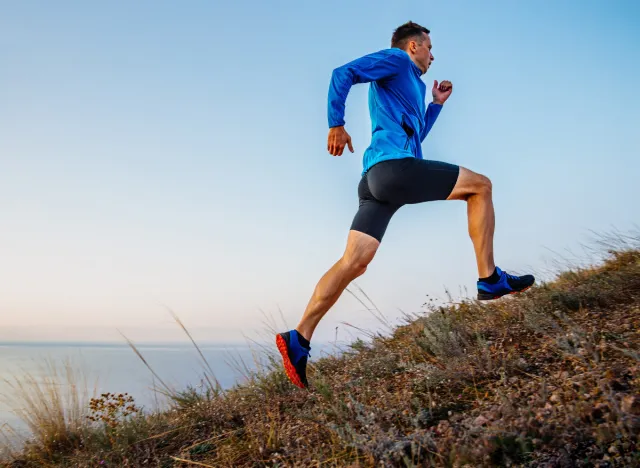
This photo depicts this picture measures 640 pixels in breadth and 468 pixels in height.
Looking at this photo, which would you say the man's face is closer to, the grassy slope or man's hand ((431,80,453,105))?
man's hand ((431,80,453,105))

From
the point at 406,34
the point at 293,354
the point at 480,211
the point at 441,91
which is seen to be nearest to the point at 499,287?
the point at 480,211

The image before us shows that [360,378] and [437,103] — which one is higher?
[437,103]

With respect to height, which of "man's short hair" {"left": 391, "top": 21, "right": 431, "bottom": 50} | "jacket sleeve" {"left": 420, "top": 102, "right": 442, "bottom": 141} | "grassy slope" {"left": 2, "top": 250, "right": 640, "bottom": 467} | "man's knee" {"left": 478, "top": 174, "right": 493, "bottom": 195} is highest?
"man's short hair" {"left": 391, "top": 21, "right": 431, "bottom": 50}

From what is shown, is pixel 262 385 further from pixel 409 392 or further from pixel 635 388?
pixel 635 388

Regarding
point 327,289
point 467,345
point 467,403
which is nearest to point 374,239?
point 327,289

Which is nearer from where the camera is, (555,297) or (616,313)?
(616,313)

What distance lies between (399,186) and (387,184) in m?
0.08

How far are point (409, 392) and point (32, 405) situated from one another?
3059 millimetres

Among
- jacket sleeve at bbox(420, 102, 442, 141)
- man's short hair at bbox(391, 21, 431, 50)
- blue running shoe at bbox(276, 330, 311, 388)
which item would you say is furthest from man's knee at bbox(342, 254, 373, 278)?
man's short hair at bbox(391, 21, 431, 50)

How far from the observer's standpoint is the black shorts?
350 centimetres

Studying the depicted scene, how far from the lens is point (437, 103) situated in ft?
14.5

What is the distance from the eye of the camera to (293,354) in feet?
12.0

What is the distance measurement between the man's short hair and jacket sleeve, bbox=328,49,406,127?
419 millimetres

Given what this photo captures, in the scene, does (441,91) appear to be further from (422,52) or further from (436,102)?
(422,52)
